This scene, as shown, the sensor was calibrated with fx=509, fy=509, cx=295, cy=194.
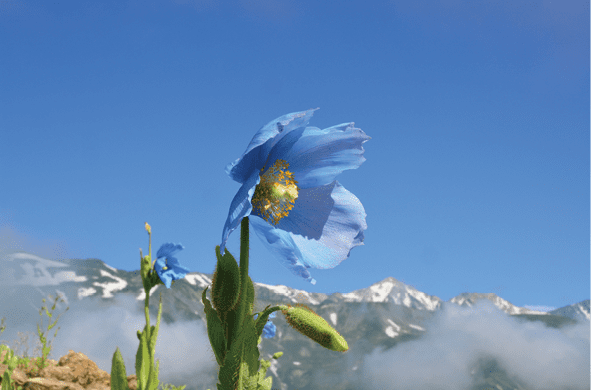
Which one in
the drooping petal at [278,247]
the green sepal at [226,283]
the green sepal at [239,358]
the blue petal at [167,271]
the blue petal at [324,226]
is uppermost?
the blue petal at [167,271]

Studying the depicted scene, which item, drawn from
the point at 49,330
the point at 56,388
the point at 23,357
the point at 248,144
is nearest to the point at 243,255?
the point at 248,144

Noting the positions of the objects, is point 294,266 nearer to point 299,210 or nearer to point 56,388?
point 299,210

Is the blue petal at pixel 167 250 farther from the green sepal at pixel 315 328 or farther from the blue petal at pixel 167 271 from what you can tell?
the green sepal at pixel 315 328

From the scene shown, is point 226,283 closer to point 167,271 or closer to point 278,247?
point 278,247

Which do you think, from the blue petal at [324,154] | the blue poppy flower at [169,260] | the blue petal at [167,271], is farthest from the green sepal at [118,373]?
the blue petal at [324,154]

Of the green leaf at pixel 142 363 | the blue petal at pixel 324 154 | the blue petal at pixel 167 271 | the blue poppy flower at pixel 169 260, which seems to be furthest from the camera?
the blue poppy flower at pixel 169 260

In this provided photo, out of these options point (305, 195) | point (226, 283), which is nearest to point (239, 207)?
point (226, 283)
